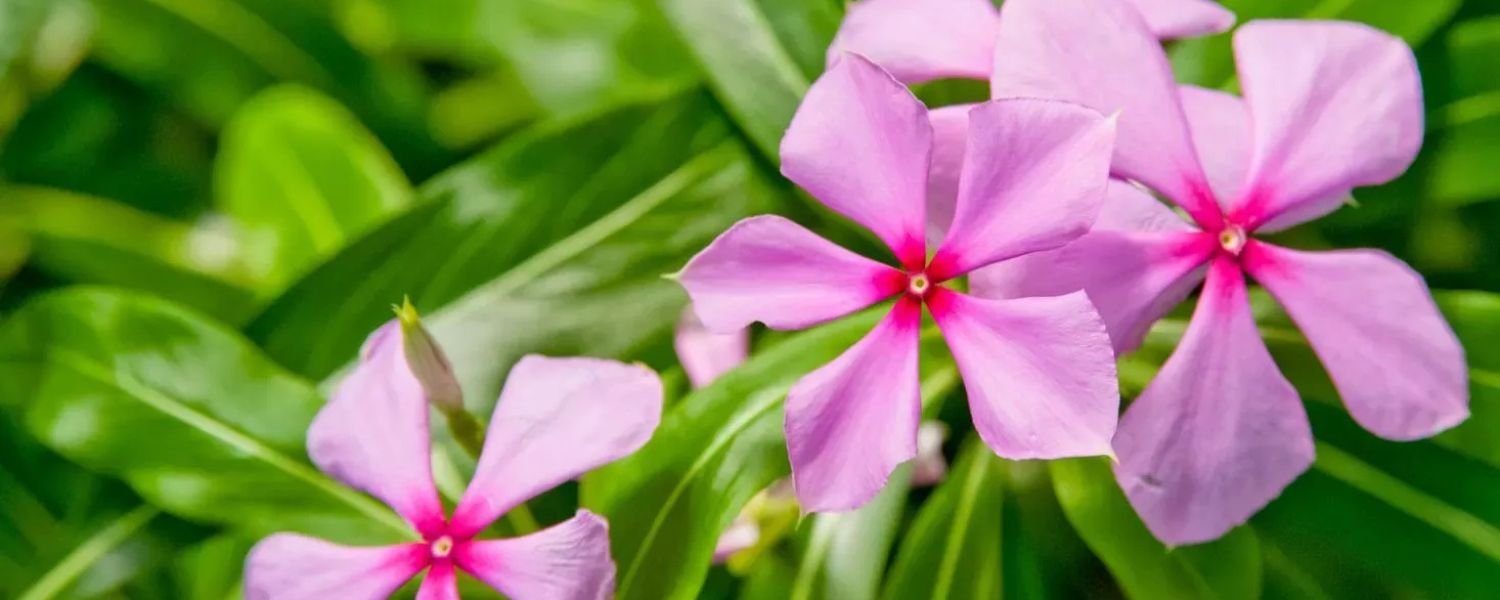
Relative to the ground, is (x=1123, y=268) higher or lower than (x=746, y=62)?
lower

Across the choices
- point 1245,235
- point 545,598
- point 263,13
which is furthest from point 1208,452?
point 263,13

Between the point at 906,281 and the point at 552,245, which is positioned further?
the point at 552,245

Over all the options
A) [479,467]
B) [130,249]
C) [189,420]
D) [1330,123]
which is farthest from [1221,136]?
[130,249]

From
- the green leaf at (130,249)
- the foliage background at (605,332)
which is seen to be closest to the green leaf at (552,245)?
the foliage background at (605,332)

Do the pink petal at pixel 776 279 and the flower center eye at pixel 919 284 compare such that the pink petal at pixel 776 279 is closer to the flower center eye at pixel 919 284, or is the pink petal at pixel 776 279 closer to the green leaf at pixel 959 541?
the flower center eye at pixel 919 284

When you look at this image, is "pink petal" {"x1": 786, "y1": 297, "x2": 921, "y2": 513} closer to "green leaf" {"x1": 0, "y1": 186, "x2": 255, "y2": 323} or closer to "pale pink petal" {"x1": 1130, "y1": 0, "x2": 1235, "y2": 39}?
"pale pink petal" {"x1": 1130, "y1": 0, "x2": 1235, "y2": 39}

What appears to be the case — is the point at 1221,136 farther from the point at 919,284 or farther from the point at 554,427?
the point at 554,427

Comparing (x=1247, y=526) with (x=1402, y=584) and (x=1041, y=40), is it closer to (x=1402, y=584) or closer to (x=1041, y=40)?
(x=1402, y=584)
